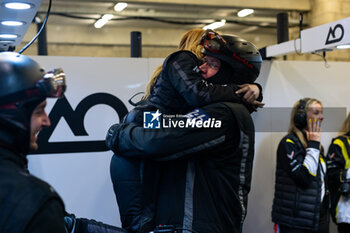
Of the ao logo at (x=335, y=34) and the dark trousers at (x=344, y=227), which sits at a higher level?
the ao logo at (x=335, y=34)

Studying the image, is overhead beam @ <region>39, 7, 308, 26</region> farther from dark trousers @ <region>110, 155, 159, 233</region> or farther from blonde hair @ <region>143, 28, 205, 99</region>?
dark trousers @ <region>110, 155, 159, 233</region>

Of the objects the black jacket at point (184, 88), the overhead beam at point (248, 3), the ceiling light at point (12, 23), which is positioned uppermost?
the overhead beam at point (248, 3)

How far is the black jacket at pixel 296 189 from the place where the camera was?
12.7 feet

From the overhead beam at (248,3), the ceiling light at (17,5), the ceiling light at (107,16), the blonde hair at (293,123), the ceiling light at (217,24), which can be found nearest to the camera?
the ceiling light at (17,5)

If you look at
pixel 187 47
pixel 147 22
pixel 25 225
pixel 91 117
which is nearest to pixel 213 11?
pixel 147 22

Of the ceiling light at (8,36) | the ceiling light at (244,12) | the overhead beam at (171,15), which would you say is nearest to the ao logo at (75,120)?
the ceiling light at (8,36)

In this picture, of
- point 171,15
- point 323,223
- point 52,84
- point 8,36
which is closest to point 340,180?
point 323,223

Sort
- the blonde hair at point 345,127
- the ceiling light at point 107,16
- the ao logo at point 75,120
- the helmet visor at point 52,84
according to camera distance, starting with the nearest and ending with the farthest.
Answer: the helmet visor at point 52,84 < the ao logo at point 75,120 < the blonde hair at point 345,127 < the ceiling light at point 107,16

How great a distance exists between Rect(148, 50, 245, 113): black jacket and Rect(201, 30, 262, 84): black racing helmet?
8cm

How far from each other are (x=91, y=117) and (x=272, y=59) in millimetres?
1727

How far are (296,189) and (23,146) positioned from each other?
309 centimetres

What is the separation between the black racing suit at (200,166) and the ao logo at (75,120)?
5.94 ft

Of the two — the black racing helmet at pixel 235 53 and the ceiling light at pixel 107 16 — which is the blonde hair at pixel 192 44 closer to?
the black racing helmet at pixel 235 53

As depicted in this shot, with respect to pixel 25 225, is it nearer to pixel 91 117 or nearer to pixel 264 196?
pixel 91 117
